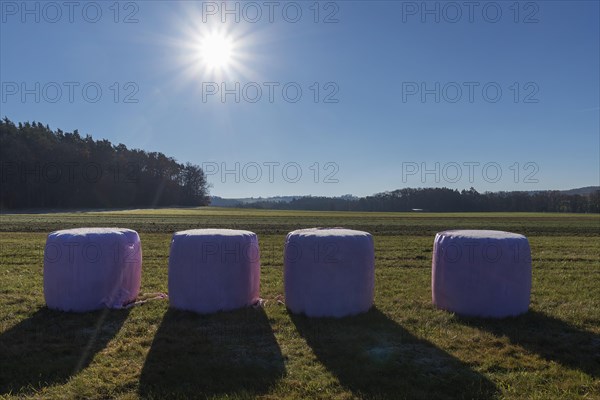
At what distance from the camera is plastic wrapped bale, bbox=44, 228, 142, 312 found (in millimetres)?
7301

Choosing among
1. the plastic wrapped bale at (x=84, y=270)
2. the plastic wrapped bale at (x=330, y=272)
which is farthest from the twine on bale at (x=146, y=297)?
the plastic wrapped bale at (x=330, y=272)

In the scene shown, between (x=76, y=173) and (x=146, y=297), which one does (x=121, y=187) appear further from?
(x=146, y=297)

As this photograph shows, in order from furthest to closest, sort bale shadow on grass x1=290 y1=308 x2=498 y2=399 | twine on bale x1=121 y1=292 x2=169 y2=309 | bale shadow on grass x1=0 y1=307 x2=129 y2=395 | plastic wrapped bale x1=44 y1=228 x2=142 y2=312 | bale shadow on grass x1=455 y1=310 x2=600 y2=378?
twine on bale x1=121 y1=292 x2=169 y2=309
plastic wrapped bale x1=44 y1=228 x2=142 y2=312
bale shadow on grass x1=455 y1=310 x2=600 y2=378
bale shadow on grass x1=0 y1=307 x2=129 y2=395
bale shadow on grass x1=290 y1=308 x2=498 y2=399

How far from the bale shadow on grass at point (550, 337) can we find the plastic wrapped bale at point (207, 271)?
3.49 meters

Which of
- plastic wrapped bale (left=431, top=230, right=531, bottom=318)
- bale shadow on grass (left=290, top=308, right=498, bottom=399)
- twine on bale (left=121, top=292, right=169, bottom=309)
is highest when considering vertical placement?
plastic wrapped bale (left=431, top=230, right=531, bottom=318)

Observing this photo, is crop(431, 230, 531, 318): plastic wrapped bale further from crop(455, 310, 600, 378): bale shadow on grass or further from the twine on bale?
the twine on bale

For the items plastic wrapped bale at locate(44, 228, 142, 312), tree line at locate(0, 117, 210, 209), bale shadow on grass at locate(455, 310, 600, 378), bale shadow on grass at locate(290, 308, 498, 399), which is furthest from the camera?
tree line at locate(0, 117, 210, 209)

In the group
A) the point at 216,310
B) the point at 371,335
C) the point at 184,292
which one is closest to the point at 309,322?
the point at 371,335

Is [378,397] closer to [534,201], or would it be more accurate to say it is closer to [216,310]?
[216,310]

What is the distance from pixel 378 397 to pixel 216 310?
3444 millimetres

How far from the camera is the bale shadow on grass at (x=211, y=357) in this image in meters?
4.64

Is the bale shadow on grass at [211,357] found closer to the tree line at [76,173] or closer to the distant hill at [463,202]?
the tree line at [76,173]

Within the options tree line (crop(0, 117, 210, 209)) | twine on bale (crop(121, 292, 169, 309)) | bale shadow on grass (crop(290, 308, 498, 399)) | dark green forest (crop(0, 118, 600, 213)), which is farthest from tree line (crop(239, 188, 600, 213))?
bale shadow on grass (crop(290, 308, 498, 399))

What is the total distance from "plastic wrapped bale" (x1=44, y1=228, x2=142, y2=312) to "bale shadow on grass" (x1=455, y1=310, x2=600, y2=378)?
548cm
